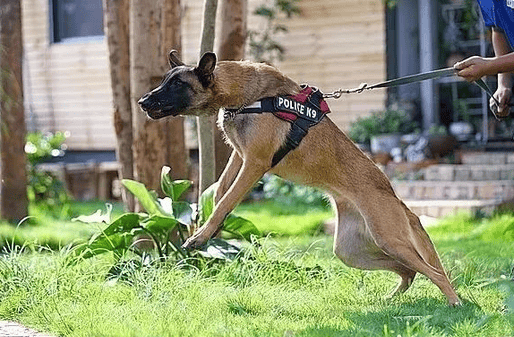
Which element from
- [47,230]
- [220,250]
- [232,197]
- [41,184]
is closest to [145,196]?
[220,250]

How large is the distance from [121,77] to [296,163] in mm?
3594

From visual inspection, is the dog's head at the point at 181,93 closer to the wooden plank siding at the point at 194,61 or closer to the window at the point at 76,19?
the wooden plank siding at the point at 194,61

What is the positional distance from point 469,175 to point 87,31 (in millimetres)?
7221

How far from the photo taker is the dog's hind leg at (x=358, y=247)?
16.9 ft

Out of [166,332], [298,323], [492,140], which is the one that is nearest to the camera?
[166,332]

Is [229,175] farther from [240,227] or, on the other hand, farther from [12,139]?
[12,139]

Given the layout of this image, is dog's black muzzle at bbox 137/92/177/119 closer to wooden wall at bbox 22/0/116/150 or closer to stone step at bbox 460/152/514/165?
stone step at bbox 460/152/514/165

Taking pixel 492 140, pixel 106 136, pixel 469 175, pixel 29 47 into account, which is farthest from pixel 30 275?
pixel 29 47

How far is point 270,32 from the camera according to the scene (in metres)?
13.5

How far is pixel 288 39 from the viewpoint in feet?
44.2

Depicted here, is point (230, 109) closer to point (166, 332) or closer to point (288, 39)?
point (166, 332)

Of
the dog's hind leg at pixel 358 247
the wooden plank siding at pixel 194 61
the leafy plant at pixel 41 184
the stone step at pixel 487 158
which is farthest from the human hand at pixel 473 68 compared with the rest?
the wooden plank siding at pixel 194 61

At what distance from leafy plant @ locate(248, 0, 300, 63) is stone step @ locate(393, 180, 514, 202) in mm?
3109

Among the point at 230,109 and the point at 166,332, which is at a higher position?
the point at 230,109
